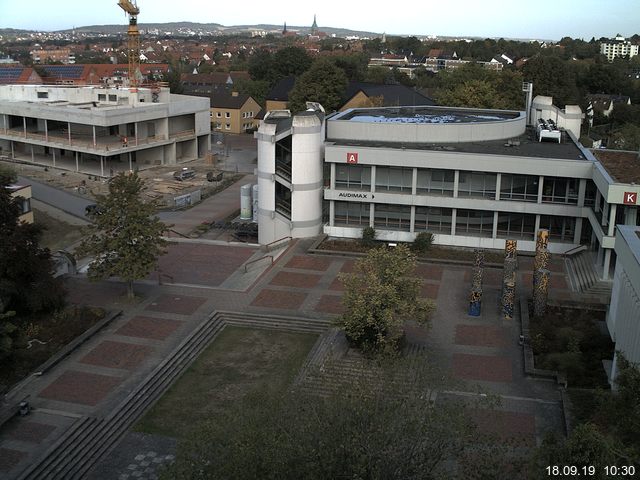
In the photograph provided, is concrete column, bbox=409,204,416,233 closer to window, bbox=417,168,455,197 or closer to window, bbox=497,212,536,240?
window, bbox=417,168,455,197

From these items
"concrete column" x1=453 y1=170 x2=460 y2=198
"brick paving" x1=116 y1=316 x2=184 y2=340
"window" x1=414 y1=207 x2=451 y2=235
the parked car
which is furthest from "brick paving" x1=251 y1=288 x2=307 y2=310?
the parked car

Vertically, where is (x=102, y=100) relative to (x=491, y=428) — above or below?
above

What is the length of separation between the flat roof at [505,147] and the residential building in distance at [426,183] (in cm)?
7

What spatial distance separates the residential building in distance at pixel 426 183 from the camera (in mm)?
36500

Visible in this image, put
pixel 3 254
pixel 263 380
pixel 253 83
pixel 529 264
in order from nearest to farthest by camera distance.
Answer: pixel 263 380
pixel 3 254
pixel 529 264
pixel 253 83

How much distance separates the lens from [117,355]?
2514 centimetres

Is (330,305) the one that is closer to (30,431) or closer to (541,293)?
(541,293)

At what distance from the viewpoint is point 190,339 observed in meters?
26.3

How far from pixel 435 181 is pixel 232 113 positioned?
175 ft

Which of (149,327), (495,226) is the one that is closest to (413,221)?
(495,226)

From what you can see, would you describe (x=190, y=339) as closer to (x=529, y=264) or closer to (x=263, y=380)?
(x=263, y=380)

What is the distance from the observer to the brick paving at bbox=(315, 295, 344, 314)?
96.9 feet

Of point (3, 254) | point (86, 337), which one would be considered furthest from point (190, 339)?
point (3, 254)

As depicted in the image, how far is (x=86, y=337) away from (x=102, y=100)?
1921 inches
